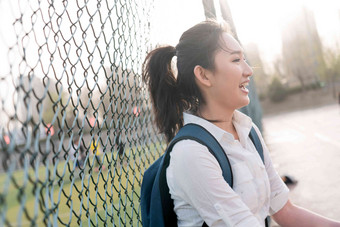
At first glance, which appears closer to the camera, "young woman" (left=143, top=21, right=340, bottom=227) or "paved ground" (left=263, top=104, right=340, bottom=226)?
"young woman" (left=143, top=21, right=340, bottom=227)

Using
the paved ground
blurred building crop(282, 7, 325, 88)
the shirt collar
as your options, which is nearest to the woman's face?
the shirt collar

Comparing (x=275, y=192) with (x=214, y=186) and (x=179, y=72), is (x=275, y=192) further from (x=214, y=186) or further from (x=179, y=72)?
(x=179, y=72)

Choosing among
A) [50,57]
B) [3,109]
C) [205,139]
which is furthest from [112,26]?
[3,109]

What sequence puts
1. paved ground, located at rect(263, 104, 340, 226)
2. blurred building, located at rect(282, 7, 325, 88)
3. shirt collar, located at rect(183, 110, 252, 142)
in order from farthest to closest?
blurred building, located at rect(282, 7, 325, 88) < paved ground, located at rect(263, 104, 340, 226) < shirt collar, located at rect(183, 110, 252, 142)

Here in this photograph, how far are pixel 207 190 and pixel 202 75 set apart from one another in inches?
24.3

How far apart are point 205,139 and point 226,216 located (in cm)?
33

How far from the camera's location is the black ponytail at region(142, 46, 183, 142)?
2.05m

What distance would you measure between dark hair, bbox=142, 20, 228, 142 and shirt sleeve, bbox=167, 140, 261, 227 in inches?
17.7

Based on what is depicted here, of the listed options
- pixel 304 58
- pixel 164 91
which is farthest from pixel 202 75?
pixel 304 58

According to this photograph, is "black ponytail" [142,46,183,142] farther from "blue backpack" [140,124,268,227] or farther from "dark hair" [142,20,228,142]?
"blue backpack" [140,124,268,227]

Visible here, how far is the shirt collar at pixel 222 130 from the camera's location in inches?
70.1

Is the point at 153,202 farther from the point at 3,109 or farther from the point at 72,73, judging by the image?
the point at 3,109

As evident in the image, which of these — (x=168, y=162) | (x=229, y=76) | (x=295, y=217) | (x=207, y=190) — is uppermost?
(x=229, y=76)

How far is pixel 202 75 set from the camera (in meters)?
1.88
